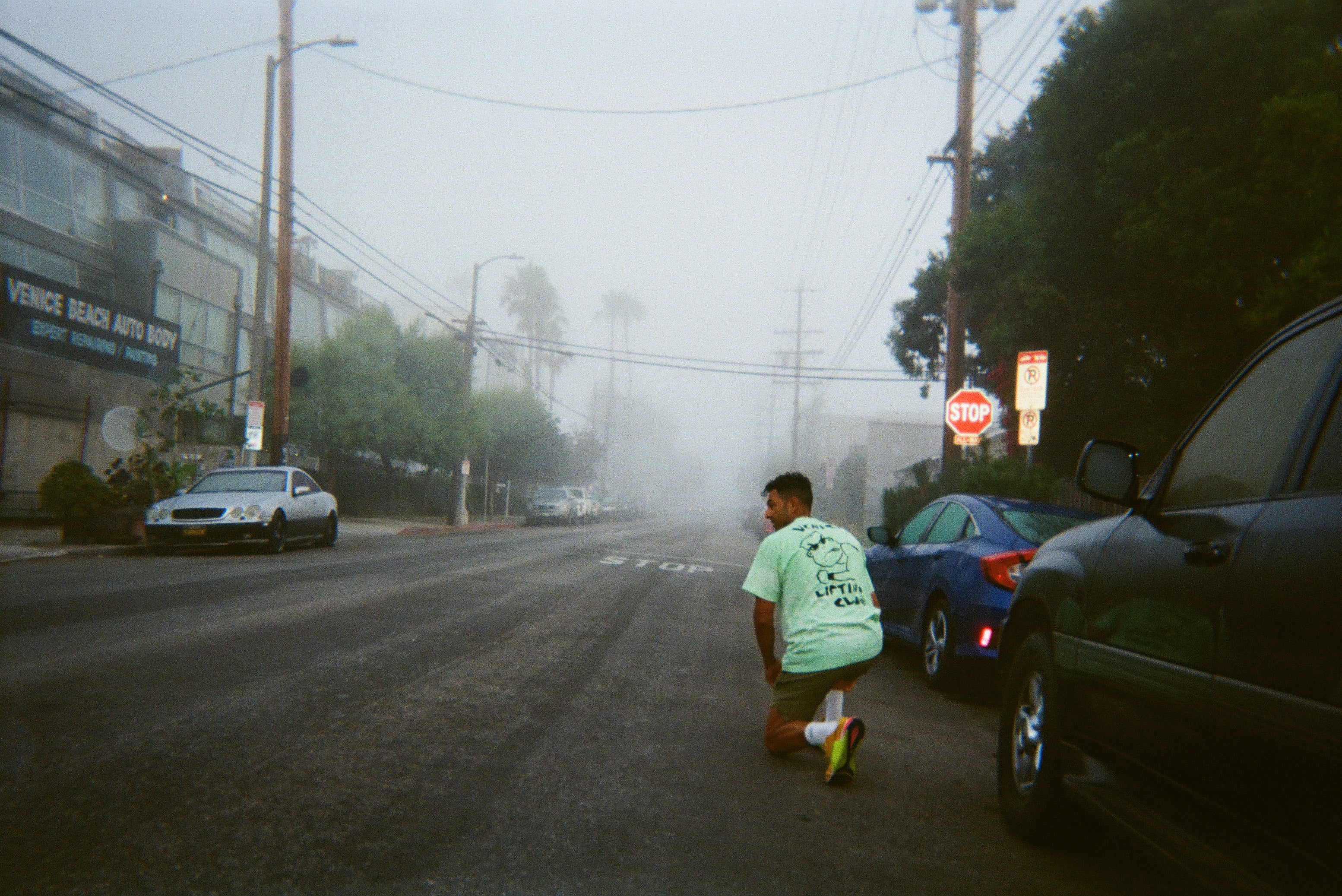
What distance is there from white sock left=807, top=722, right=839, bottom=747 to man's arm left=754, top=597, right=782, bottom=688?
11.9 inches

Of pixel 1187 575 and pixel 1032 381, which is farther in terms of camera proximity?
pixel 1032 381

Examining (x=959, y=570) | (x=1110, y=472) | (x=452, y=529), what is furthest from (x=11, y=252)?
(x=1110, y=472)

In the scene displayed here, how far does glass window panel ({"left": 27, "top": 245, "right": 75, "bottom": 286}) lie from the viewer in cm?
2553

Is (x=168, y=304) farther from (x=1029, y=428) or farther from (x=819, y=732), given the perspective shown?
(x=819, y=732)

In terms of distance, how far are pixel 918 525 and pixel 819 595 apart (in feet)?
16.1

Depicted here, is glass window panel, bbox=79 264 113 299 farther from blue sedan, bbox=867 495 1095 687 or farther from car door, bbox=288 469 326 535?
blue sedan, bbox=867 495 1095 687

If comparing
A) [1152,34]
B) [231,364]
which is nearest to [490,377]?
[231,364]

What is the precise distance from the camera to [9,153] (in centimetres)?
2473

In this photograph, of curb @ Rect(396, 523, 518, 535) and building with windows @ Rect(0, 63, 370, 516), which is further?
curb @ Rect(396, 523, 518, 535)

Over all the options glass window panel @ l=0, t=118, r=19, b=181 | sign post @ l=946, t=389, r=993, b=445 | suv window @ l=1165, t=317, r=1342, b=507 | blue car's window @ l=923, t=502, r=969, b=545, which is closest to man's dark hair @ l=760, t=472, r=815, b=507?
suv window @ l=1165, t=317, r=1342, b=507

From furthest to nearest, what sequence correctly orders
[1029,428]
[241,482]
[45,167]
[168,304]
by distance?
[168,304]
[45,167]
[241,482]
[1029,428]

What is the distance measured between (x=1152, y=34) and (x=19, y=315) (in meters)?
A: 19.8

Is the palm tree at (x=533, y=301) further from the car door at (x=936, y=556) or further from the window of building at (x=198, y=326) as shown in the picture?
the car door at (x=936, y=556)

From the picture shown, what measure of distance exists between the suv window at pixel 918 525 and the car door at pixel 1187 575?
556 cm
